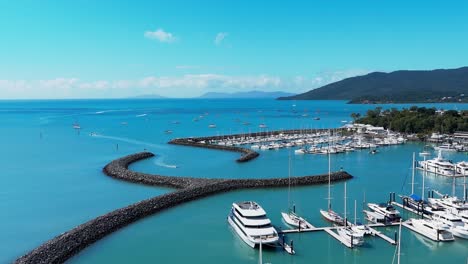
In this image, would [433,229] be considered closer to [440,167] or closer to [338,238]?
[338,238]

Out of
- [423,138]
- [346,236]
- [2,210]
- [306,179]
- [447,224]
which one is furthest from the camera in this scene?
[423,138]

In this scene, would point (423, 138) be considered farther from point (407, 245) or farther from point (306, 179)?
point (407, 245)

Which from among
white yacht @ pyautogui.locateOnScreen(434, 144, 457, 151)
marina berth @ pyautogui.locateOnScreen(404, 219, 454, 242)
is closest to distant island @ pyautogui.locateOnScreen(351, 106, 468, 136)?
white yacht @ pyautogui.locateOnScreen(434, 144, 457, 151)

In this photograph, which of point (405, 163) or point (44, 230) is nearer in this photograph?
point (44, 230)

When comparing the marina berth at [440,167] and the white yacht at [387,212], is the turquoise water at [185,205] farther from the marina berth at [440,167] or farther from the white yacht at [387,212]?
the marina berth at [440,167]

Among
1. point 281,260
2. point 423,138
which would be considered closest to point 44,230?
point 281,260

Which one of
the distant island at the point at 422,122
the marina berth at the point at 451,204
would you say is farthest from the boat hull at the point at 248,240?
the distant island at the point at 422,122

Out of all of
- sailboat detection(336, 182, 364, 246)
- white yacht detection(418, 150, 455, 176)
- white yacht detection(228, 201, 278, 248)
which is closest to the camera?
white yacht detection(228, 201, 278, 248)

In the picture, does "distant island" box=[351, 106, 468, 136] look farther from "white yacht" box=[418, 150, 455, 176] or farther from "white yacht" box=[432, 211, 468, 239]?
"white yacht" box=[432, 211, 468, 239]
